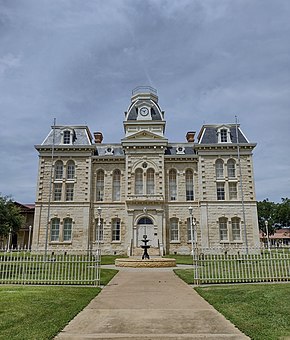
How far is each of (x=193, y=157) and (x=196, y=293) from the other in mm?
25423

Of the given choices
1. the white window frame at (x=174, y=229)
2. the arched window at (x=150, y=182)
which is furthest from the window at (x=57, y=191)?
the white window frame at (x=174, y=229)

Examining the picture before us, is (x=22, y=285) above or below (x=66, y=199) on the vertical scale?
below

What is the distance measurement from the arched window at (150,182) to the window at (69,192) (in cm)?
843

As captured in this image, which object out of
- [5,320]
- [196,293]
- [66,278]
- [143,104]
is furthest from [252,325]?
[143,104]

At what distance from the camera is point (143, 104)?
3675cm

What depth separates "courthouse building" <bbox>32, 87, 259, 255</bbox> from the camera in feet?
Result: 107

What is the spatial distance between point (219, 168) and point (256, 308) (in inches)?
1082

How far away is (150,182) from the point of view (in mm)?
34250

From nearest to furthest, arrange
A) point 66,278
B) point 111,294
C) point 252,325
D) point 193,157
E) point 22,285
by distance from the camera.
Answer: point 252,325, point 111,294, point 22,285, point 66,278, point 193,157

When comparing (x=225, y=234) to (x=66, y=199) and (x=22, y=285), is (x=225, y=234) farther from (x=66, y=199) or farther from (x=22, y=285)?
(x=22, y=285)

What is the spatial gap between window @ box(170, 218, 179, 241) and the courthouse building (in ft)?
0.36

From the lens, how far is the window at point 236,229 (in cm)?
3288

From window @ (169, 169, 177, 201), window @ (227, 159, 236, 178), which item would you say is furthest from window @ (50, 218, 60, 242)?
window @ (227, 159, 236, 178)

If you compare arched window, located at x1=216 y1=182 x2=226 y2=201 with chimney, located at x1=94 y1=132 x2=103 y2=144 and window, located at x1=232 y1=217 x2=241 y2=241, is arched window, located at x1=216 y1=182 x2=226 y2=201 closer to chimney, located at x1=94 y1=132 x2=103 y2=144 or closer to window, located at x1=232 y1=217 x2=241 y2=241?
window, located at x1=232 y1=217 x2=241 y2=241
